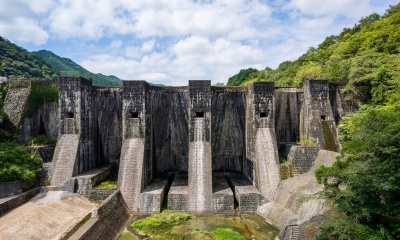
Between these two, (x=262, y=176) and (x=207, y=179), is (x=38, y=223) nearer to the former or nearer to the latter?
(x=207, y=179)

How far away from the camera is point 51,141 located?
17.2 m

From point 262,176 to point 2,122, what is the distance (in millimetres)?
16065

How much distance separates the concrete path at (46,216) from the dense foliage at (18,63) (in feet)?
95.6

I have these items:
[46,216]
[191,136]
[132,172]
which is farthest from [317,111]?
[46,216]

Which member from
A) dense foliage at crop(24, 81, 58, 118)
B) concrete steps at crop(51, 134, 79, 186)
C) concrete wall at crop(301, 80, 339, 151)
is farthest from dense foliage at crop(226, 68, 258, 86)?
concrete steps at crop(51, 134, 79, 186)

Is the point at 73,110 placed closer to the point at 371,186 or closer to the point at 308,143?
the point at 308,143

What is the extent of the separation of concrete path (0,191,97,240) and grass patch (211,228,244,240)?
5771 mm

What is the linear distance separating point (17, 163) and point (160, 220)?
8.30 metres

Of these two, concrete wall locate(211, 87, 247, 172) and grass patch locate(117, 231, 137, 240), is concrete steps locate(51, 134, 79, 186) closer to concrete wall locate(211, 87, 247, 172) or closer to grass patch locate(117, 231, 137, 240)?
grass patch locate(117, 231, 137, 240)

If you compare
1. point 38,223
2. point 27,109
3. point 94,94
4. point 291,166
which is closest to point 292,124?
point 291,166

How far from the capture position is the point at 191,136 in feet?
49.4

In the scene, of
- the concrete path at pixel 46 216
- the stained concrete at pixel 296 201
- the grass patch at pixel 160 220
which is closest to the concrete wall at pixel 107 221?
the grass patch at pixel 160 220

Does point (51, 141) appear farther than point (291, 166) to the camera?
Yes

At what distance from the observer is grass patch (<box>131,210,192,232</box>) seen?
11.6 m
